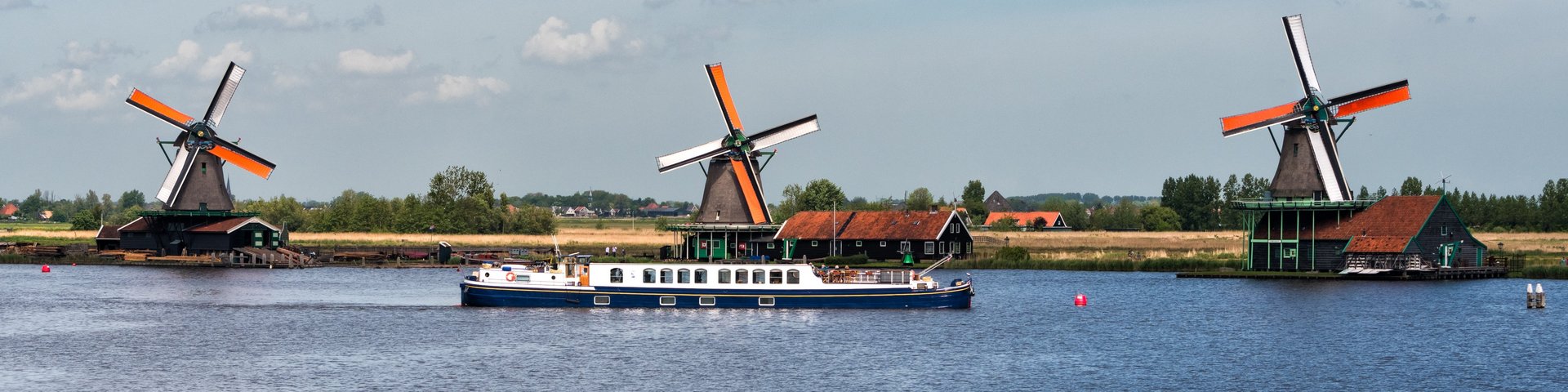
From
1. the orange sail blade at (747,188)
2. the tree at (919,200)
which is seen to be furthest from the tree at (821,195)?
the orange sail blade at (747,188)

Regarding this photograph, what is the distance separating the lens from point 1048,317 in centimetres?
5969

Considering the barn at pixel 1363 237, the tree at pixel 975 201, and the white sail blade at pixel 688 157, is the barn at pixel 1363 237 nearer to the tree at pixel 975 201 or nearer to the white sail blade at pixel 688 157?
the white sail blade at pixel 688 157

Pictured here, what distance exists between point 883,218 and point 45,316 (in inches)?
2251

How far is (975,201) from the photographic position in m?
189

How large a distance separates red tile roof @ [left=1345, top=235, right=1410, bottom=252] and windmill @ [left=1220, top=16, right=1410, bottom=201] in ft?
9.16

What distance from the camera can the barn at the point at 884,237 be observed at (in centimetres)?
10206

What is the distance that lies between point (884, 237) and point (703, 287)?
43004mm

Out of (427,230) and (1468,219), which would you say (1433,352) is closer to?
(427,230)

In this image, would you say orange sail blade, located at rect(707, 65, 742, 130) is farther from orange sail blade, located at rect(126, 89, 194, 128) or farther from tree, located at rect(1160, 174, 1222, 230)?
tree, located at rect(1160, 174, 1222, 230)

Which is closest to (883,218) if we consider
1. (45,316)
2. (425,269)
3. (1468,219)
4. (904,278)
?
(425,269)

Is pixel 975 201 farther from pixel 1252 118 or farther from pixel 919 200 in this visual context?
pixel 1252 118

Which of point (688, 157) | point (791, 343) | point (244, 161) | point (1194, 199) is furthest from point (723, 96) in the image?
point (1194, 199)

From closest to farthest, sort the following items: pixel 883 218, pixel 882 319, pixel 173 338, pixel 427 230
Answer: pixel 173 338 < pixel 882 319 < pixel 883 218 < pixel 427 230

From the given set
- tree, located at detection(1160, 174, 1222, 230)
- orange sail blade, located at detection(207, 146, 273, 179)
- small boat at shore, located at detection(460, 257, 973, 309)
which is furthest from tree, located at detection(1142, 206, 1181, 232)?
small boat at shore, located at detection(460, 257, 973, 309)
